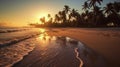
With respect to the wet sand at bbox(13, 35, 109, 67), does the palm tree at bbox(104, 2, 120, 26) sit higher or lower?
higher

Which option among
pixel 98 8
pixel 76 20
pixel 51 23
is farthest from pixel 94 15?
pixel 51 23

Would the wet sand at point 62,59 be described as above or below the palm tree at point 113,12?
below

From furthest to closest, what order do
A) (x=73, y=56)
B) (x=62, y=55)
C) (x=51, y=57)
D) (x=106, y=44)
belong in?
(x=106, y=44) < (x=62, y=55) < (x=73, y=56) < (x=51, y=57)

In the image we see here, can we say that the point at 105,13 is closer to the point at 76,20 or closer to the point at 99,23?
the point at 99,23

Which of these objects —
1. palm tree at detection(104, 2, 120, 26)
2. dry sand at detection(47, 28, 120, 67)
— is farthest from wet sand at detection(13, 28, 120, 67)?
palm tree at detection(104, 2, 120, 26)

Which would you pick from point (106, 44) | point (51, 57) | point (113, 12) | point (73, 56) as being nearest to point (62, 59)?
point (51, 57)

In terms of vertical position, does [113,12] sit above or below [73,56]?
above

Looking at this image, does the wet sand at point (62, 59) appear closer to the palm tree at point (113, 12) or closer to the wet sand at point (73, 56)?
the wet sand at point (73, 56)

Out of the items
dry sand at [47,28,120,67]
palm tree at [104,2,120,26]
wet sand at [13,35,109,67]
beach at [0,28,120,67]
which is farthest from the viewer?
palm tree at [104,2,120,26]

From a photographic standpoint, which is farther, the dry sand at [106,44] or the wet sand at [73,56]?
the dry sand at [106,44]

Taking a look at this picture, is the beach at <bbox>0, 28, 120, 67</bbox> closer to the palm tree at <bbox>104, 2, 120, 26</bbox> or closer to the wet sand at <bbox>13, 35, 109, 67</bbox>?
the wet sand at <bbox>13, 35, 109, 67</bbox>

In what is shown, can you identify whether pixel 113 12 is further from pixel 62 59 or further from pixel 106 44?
pixel 62 59

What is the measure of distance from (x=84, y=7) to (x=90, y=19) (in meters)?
6.02

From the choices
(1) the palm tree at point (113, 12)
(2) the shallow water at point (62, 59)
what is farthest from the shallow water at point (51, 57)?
(1) the palm tree at point (113, 12)
